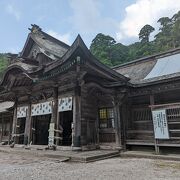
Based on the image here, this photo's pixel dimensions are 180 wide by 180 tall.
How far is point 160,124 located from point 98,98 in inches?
156

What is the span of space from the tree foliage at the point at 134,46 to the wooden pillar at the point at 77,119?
90.4 ft

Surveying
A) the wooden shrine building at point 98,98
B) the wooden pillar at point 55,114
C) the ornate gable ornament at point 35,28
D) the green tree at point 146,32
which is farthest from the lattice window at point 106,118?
the green tree at point 146,32

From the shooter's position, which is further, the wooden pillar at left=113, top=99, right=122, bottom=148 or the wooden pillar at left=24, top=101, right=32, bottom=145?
the wooden pillar at left=24, top=101, right=32, bottom=145

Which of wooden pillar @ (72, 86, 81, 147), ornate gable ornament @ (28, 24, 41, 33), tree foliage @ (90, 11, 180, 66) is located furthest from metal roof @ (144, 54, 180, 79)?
tree foliage @ (90, 11, 180, 66)

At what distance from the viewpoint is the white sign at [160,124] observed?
8.66 meters

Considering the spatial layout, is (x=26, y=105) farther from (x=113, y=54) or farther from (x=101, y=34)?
(x=101, y=34)

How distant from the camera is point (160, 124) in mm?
8859

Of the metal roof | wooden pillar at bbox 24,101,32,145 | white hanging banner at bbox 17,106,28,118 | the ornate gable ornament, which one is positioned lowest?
wooden pillar at bbox 24,101,32,145

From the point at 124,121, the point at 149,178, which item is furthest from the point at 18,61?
the point at 149,178

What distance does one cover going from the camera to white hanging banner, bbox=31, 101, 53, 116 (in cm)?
1147

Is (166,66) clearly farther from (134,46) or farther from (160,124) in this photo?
(134,46)

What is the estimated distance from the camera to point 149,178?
5059 millimetres

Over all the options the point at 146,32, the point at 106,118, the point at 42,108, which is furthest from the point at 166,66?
the point at 146,32

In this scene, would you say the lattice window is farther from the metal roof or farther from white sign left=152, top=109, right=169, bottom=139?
the metal roof
